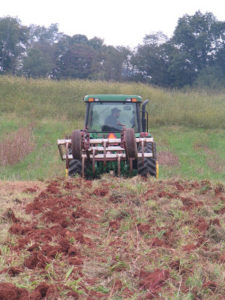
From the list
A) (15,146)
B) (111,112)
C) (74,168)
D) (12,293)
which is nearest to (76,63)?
(15,146)

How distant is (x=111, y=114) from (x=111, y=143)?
5.18 ft

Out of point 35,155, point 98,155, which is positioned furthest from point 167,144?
point 98,155

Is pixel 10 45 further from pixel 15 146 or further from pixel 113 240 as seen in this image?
pixel 113 240

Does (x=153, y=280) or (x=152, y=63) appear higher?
(x=152, y=63)

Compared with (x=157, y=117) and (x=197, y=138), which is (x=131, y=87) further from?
(x=197, y=138)

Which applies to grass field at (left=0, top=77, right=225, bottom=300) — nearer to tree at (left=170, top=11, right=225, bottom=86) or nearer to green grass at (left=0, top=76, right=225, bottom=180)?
green grass at (left=0, top=76, right=225, bottom=180)

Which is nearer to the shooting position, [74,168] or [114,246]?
[114,246]

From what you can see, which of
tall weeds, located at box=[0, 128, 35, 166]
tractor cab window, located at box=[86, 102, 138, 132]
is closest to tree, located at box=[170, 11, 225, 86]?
tall weeds, located at box=[0, 128, 35, 166]

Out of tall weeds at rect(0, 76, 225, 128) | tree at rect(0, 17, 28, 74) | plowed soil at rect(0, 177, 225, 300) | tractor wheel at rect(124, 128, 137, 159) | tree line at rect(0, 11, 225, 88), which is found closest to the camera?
plowed soil at rect(0, 177, 225, 300)

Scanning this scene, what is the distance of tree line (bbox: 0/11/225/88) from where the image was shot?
38.4 meters

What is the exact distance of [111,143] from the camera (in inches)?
321

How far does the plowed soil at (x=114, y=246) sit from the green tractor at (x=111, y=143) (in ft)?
3.81

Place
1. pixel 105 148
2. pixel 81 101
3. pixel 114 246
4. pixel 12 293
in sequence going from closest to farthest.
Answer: pixel 12 293, pixel 114 246, pixel 105 148, pixel 81 101

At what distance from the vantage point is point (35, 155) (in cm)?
1614
